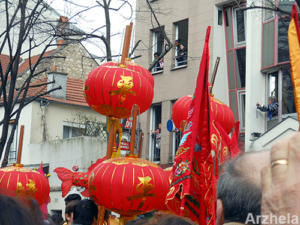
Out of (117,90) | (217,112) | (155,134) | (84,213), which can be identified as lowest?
(84,213)

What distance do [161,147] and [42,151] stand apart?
6.79m

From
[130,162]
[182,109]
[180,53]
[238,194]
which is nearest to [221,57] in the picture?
[180,53]

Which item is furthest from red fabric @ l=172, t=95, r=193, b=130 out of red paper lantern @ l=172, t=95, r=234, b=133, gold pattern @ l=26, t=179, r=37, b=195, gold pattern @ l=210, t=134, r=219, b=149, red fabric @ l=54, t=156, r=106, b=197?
gold pattern @ l=210, t=134, r=219, b=149

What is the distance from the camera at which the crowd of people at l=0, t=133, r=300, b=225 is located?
1.63 meters

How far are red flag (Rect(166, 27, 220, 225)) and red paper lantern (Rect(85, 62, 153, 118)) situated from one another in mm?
2583

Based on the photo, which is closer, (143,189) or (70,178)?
(143,189)

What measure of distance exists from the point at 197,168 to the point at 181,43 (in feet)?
56.2

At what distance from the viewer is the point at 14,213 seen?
6.52 ft

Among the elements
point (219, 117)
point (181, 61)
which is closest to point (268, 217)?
point (219, 117)

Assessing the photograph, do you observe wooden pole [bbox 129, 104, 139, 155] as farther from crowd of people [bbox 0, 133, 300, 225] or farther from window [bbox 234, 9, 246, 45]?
window [bbox 234, 9, 246, 45]

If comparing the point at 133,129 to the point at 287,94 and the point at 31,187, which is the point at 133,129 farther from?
the point at 287,94

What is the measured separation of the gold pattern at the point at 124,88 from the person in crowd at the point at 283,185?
6052mm

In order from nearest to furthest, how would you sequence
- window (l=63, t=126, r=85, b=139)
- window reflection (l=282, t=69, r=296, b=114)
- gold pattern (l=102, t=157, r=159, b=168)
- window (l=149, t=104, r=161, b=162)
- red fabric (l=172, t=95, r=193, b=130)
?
gold pattern (l=102, t=157, r=159, b=168) < red fabric (l=172, t=95, r=193, b=130) < window reflection (l=282, t=69, r=296, b=114) < window (l=149, t=104, r=161, b=162) < window (l=63, t=126, r=85, b=139)

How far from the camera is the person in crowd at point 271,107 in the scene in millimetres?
17834
